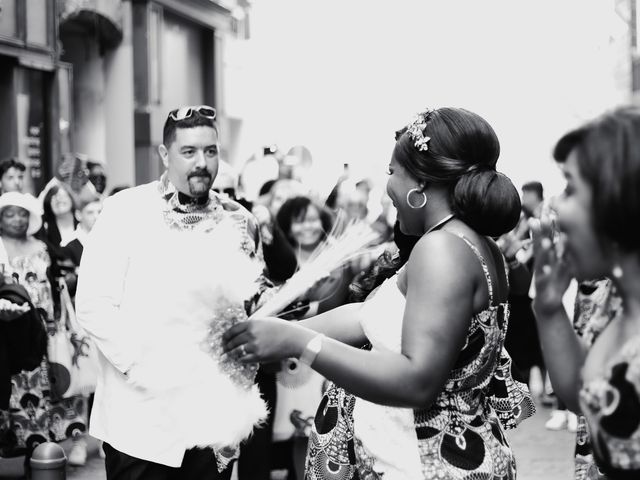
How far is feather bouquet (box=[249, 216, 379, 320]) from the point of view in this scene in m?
2.66

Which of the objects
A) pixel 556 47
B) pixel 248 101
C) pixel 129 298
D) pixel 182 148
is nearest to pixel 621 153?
pixel 129 298

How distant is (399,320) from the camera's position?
2.82 metres

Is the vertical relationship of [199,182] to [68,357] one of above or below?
above

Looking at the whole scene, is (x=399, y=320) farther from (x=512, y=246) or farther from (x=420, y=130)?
(x=512, y=246)

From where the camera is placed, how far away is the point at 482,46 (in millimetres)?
22344

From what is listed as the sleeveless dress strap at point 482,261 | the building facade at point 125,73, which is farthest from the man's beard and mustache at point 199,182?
the building facade at point 125,73

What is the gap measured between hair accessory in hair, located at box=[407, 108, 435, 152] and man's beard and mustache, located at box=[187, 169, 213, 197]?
1.63 metres

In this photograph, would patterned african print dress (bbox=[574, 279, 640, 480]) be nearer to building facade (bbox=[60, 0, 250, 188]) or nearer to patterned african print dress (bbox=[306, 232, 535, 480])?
patterned african print dress (bbox=[306, 232, 535, 480])

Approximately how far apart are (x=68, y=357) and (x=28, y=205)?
1262mm

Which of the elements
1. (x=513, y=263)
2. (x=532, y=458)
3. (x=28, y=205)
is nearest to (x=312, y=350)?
(x=532, y=458)

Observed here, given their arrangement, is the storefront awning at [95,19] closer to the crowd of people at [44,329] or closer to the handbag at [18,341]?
the crowd of people at [44,329]

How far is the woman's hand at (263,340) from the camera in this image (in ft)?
8.18

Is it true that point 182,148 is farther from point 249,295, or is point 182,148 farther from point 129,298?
point 249,295

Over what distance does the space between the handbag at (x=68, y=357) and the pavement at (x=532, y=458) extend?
61 cm
